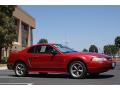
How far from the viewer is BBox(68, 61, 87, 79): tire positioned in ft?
43.3

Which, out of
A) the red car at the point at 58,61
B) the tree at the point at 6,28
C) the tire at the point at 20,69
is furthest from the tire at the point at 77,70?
the tree at the point at 6,28

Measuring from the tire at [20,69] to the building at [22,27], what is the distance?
175ft

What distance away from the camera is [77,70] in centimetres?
Result: 1332

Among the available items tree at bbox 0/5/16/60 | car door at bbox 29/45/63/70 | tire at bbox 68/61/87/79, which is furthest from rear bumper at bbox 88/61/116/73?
tree at bbox 0/5/16/60

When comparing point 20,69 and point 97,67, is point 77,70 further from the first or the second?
point 20,69

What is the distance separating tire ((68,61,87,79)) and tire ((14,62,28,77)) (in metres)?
2.15

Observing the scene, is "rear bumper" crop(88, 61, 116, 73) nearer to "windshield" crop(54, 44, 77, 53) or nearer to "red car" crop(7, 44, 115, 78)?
"red car" crop(7, 44, 115, 78)

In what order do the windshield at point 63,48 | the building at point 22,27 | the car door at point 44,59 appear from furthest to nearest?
1. the building at point 22,27
2. the windshield at point 63,48
3. the car door at point 44,59

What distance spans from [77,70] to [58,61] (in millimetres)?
855

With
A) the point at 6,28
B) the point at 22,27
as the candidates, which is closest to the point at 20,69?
the point at 6,28

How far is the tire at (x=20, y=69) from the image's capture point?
14.8 meters

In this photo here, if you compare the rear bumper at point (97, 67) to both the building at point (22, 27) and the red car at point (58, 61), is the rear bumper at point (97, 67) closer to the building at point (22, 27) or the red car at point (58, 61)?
the red car at point (58, 61)

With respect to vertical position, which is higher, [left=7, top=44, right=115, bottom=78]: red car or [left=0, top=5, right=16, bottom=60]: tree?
[left=0, top=5, right=16, bottom=60]: tree
